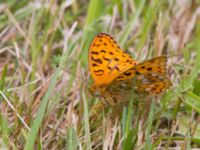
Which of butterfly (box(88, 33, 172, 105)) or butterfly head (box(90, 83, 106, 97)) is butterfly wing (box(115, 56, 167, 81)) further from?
butterfly head (box(90, 83, 106, 97))

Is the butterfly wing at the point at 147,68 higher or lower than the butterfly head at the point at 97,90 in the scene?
higher

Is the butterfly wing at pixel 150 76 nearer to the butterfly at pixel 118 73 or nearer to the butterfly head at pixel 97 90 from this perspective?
the butterfly at pixel 118 73

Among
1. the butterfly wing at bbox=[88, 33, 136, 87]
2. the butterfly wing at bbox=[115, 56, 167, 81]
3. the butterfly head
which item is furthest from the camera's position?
the butterfly wing at bbox=[88, 33, 136, 87]

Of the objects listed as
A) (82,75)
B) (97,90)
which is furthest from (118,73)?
(82,75)

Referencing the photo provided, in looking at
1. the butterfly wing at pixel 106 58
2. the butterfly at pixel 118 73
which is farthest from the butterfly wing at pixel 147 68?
the butterfly wing at pixel 106 58

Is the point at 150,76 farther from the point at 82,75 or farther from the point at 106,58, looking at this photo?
the point at 82,75

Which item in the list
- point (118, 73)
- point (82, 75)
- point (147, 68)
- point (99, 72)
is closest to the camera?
point (147, 68)

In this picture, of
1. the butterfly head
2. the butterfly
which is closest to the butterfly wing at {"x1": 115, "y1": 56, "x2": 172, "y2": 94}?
the butterfly

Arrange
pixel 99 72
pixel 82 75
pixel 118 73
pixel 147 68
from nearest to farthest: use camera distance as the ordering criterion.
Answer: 1. pixel 147 68
2. pixel 118 73
3. pixel 99 72
4. pixel 82 75
